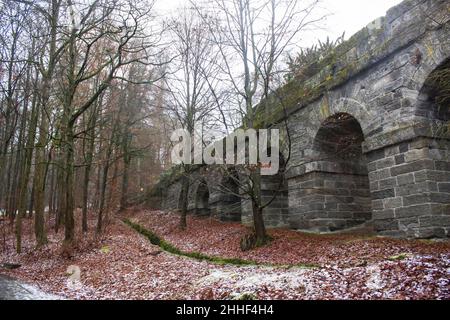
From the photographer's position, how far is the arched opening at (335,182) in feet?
32.8

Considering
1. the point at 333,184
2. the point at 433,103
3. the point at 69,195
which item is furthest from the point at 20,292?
the point at 433,103

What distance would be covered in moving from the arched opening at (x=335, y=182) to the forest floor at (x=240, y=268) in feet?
2.63

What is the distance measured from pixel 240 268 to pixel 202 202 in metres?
11.7

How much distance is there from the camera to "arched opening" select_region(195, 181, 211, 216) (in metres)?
19.1

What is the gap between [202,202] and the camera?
19406mm

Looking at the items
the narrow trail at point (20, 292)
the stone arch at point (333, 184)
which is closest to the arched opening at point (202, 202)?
the stone arch at point (333, 184)

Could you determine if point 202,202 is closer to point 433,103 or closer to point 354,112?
point 354,112

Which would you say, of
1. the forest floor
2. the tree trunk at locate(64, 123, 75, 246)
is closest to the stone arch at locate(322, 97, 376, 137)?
the forest floor

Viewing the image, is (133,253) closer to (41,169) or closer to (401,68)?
(41,169)

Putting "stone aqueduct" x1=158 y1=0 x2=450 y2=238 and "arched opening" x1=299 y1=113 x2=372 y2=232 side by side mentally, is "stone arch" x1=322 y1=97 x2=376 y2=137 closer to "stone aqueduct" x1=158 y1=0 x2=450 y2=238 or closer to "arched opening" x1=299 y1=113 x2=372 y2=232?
"stone aqueduct" x1=158 y1=0 x2=450 y2=238

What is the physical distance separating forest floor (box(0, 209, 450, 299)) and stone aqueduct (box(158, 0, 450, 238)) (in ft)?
2.70

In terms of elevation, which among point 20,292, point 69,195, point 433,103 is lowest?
point 20,292

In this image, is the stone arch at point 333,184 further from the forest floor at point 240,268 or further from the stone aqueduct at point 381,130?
the forest floor at point 240,268
